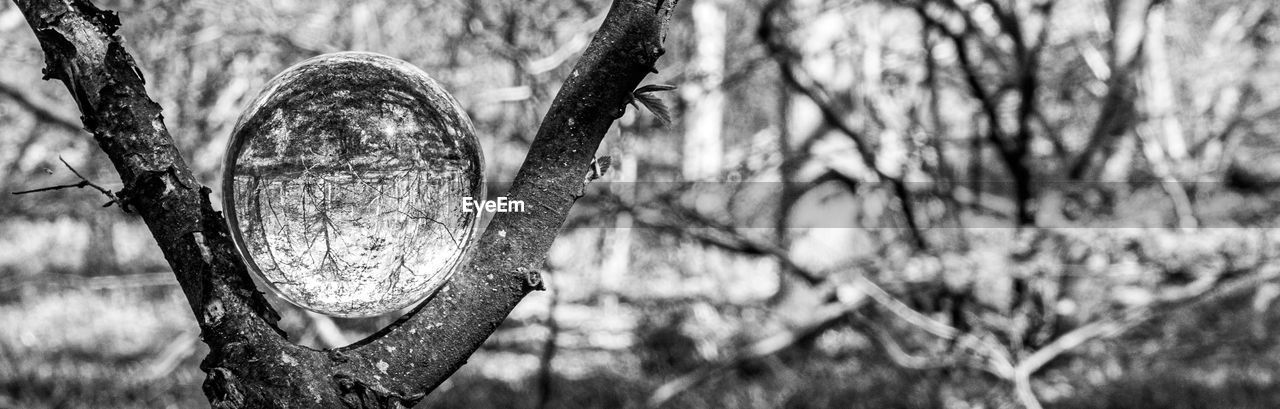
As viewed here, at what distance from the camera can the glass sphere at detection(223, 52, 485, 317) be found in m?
1.70

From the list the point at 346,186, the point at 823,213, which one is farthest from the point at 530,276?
the point at 823,213

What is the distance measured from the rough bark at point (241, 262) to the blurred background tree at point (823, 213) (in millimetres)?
3496

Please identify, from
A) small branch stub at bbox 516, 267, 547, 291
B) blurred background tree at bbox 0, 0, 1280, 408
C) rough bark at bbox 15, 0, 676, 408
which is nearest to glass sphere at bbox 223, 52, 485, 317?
rough bark at bbox 15, 0, 676, 408

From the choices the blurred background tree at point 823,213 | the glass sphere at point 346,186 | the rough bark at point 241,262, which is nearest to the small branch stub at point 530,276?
the rough bark at point 241,262

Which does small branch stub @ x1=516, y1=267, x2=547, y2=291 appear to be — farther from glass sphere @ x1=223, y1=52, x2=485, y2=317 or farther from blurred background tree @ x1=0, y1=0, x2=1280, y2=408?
blurred background tree @ x1=0, y1=0, x2=1280, y2=408

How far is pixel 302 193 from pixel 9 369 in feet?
18.0

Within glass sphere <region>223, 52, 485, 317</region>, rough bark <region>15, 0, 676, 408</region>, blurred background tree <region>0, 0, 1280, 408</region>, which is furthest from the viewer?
blurred background tree <region>0, 0, 1280, 408</region>

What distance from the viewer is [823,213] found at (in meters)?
7.45

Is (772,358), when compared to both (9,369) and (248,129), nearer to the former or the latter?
(9,369)

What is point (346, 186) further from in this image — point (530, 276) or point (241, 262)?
point (530, 276)

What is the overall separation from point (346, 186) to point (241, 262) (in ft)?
0.68

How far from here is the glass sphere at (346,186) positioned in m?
1.70

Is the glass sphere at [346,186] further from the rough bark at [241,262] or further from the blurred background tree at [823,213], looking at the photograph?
the blurred background tree at [823,213]

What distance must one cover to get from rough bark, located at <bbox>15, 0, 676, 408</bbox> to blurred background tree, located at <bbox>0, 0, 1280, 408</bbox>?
350cm
